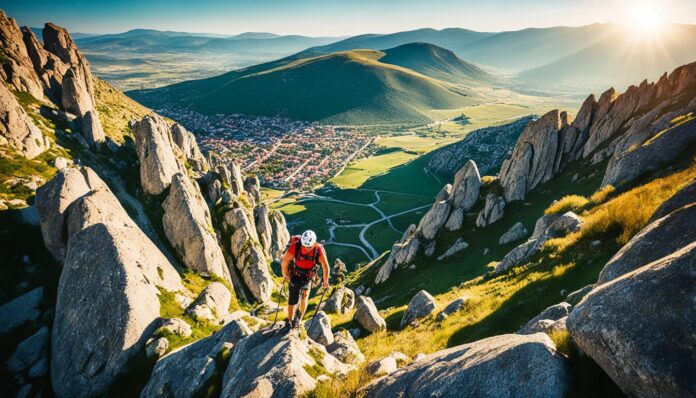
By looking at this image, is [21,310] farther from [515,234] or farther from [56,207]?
[515,234]

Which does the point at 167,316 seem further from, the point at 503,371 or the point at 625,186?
the point at 625,186

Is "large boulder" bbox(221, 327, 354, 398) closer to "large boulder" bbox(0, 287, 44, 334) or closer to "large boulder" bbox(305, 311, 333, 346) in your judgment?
"large boulder" bbox(305, 311, 333, 346)

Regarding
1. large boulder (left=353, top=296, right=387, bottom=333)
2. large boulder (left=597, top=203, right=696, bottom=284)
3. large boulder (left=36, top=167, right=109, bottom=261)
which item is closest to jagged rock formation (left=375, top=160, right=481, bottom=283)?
large boulder (left=353, top=296, right=387, bottom=333)

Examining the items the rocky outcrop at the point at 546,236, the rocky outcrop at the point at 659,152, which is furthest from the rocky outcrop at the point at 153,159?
the rocky outcrop at the point at 659,152

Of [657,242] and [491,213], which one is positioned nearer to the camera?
[657,242]

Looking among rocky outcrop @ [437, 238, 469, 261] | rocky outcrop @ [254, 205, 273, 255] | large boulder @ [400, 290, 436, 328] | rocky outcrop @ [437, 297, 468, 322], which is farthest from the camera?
rocky outcrop @ [254, 205, 273, 255]

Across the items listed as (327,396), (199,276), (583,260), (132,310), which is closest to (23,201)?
(199,276)

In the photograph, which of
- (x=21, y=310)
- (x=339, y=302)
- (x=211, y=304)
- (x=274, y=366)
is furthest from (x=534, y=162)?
(x=21, y=310)
